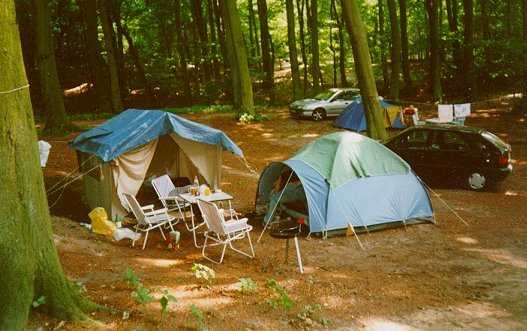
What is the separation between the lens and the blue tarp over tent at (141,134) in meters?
11.5

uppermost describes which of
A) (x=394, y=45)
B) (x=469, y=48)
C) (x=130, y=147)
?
Answer: (x=394, y=45)

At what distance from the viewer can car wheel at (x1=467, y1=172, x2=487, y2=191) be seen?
13.8 meters

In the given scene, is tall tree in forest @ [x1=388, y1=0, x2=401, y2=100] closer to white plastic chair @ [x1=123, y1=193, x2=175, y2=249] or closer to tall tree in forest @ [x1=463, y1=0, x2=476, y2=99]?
tall tree in forest @ [x1=463, y1=0, x2=476, y2=99]

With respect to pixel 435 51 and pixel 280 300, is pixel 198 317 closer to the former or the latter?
pixel 280 300

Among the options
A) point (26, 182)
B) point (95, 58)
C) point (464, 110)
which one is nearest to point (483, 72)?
point (464, 110)

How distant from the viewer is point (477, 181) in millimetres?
13875

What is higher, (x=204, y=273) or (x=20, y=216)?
(x=20, y=216)

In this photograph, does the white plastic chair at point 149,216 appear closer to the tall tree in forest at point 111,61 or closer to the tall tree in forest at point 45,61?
the tall tree in forest at point 45,61

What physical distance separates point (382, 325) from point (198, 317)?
2419 millimetres

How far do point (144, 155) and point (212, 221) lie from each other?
344 cm

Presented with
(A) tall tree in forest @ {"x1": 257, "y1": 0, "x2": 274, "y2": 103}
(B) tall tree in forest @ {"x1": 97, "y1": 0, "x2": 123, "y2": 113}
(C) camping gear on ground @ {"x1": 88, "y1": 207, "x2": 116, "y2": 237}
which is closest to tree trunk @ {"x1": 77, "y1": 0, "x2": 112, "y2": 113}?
(B) tall tree in forest @ {"x1": 97, "y1": 0, "x2": 123, "y2": 113}

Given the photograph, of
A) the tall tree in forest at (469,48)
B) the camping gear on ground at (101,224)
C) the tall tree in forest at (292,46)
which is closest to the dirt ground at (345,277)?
the camping gear on ground at (101,224)

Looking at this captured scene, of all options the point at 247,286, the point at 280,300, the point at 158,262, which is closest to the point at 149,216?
the point at 158,262

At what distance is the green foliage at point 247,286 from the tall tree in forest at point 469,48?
79.2 ft
